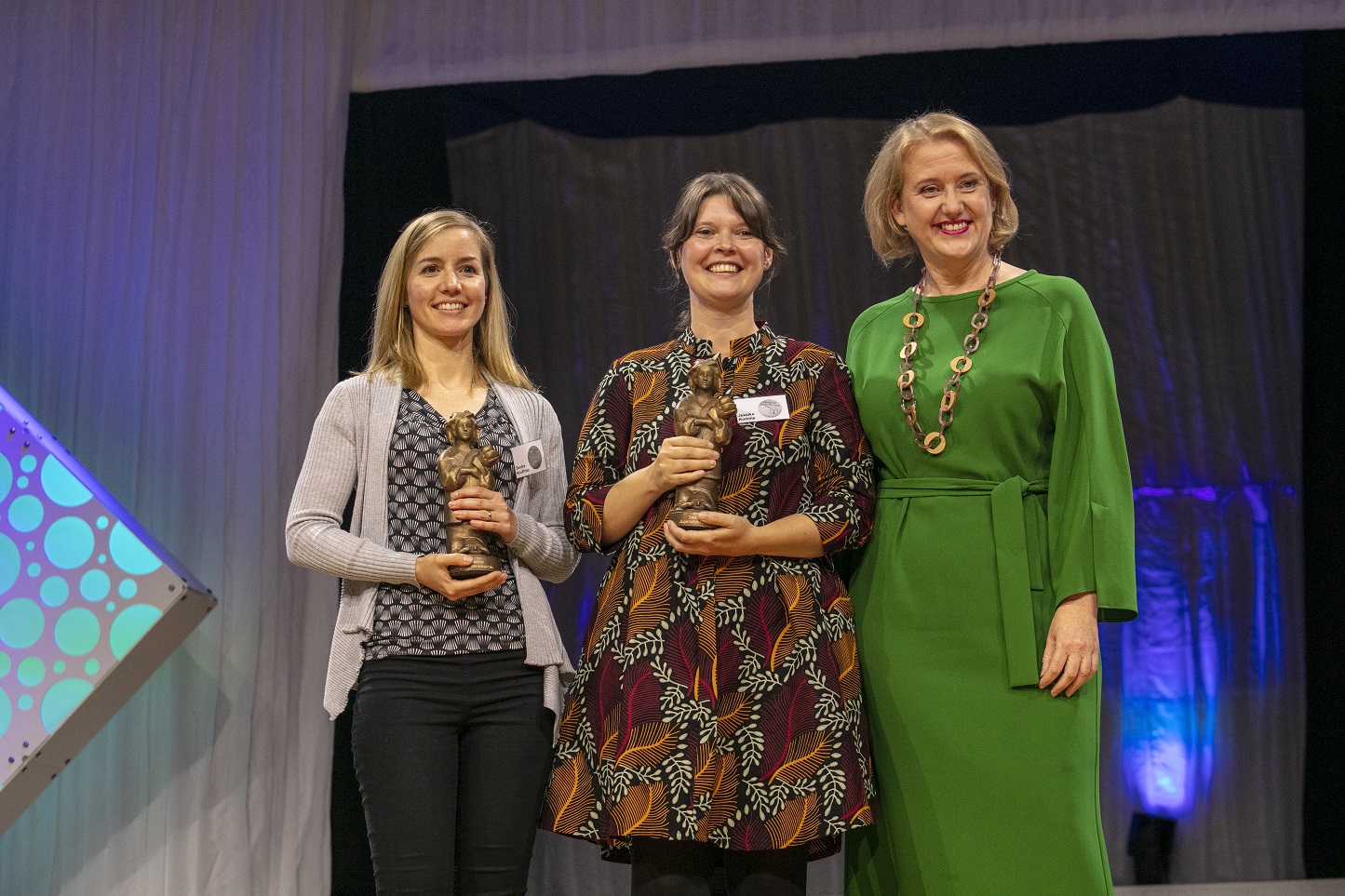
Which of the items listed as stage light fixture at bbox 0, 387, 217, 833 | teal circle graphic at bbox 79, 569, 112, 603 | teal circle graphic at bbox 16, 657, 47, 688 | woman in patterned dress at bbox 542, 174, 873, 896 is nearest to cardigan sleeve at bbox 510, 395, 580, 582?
woman in patterned dress at bbox 542, 174, 873, 896

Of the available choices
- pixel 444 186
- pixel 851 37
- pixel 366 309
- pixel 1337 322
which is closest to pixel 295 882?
pixel 366 309

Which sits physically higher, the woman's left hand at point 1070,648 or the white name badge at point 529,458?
the white name badge at point 529,458

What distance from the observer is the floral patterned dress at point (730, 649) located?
1900 millimetres

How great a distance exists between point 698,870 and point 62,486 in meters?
2.23

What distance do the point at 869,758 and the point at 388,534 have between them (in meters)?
0.98

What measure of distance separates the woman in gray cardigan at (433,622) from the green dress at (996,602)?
2.10 feet

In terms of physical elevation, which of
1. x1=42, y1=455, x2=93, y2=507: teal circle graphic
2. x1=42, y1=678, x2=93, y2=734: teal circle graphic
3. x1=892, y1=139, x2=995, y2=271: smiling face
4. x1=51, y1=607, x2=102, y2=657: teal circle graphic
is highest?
x1=892, y1=139, x2=995, y2=271: smiling face

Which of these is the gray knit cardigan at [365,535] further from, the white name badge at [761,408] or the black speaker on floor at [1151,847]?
the black speaker on floor at [1151,847]

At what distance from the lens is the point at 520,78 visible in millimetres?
3844

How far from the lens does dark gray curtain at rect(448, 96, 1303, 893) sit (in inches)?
141

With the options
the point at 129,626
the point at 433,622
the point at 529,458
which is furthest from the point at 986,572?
the point at 129,626

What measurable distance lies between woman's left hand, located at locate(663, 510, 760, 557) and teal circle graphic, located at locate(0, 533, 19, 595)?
220 cm

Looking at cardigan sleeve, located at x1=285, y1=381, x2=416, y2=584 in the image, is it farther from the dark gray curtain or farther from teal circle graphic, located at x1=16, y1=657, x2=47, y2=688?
the dark gray curtain

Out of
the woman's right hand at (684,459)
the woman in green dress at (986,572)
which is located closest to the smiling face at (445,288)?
the woman's right hand at (684,459)
